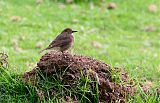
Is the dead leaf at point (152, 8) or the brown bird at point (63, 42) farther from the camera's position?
the dead leaf at point (152, 8)

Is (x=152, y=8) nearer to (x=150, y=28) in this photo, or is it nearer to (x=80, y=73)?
(x=150, y=28)

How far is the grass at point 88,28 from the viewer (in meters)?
12.9

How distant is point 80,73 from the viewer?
713cm

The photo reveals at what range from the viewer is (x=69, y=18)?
628 inches

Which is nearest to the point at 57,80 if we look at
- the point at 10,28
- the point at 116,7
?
the point at 10,28

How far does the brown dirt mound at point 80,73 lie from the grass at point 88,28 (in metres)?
4.24

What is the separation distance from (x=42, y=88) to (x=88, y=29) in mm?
8319

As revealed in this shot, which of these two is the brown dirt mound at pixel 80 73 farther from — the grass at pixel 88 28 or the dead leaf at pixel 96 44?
the dead leaf at pixel 96 44

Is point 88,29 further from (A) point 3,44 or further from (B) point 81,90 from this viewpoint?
(B) point 81,90

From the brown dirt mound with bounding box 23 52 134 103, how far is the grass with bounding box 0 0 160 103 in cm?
424

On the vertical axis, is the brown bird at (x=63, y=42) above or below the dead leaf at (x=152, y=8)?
above

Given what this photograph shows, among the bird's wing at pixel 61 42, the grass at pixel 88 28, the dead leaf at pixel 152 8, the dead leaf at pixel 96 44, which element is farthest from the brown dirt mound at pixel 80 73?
the dead leaf at pixel 152 8

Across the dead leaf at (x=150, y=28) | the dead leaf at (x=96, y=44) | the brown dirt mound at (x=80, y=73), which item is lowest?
the dead leaf at (x=150, y=28)

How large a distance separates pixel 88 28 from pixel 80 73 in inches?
326
